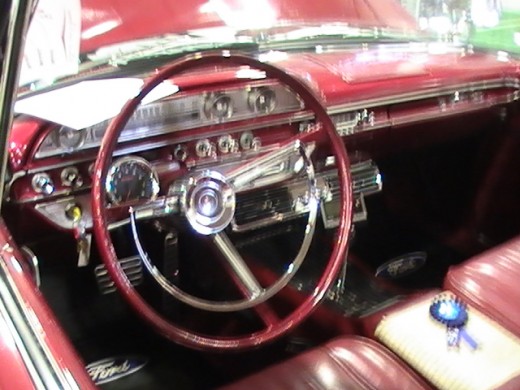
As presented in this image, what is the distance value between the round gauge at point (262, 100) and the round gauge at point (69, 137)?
0.42 m

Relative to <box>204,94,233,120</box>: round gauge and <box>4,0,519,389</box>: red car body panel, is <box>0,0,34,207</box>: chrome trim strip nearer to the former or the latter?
<box>4,0,519,389</box>: red car body panel

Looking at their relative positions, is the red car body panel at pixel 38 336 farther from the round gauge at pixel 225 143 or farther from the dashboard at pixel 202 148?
the round gauge at pixel 225 143

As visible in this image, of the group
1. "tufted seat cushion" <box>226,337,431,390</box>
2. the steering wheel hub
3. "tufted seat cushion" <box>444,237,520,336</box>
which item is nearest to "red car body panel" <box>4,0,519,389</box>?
Answer: the steering wheel hub

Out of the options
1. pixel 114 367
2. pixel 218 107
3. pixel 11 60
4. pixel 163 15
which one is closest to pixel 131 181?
pixel 218 107

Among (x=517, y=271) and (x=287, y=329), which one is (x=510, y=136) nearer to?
(x=517, y=271)

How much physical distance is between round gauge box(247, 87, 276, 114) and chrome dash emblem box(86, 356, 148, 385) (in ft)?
2.70

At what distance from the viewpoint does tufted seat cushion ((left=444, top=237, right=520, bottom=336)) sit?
71.9 inches

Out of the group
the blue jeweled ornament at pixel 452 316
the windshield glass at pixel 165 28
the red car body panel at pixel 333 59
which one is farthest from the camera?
the red car body panel at pixel 333 59

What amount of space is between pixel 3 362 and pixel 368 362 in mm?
885

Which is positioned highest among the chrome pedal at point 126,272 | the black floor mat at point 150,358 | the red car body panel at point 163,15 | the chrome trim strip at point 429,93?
the red car body panel at point 163,15

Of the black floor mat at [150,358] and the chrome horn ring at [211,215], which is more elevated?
the chrome horn ring at [211,215]

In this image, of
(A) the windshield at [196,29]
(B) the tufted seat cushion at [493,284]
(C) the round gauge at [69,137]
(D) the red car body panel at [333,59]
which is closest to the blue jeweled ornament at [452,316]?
(B) the tufted seat cushion at [493,284]

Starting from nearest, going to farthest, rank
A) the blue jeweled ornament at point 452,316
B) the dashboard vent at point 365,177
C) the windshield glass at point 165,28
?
1. the windshield glass at point 165,28
2. the blue jeweled ornament at point 452,316
3. the dashboard vent at point 365,177

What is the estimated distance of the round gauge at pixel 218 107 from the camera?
5.41 feet
